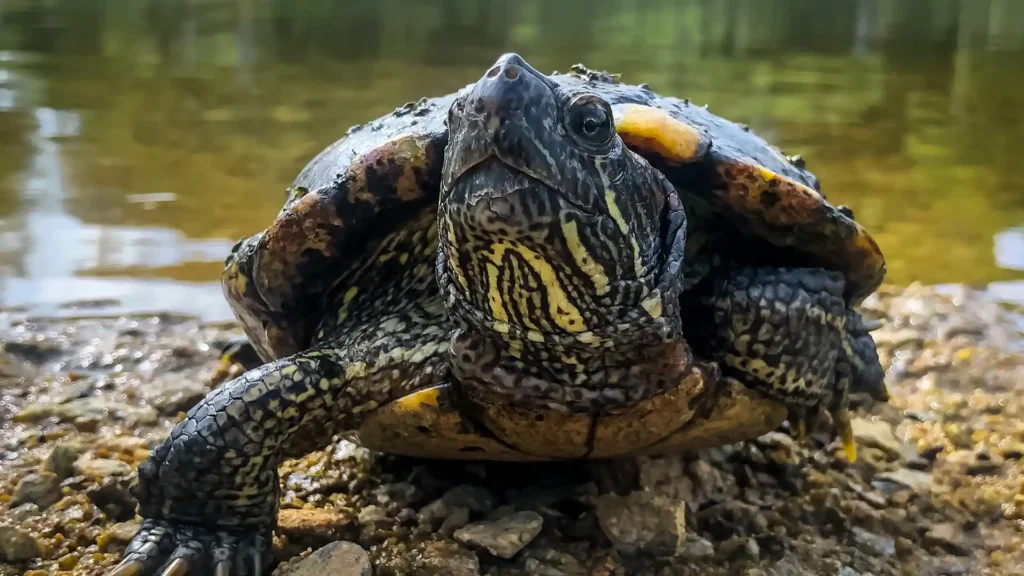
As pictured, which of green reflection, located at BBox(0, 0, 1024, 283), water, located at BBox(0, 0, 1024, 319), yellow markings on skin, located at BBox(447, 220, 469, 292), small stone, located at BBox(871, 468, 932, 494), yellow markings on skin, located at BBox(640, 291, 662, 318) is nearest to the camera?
yellow markings on skin, located at BBox(447, 220, 469, 292)

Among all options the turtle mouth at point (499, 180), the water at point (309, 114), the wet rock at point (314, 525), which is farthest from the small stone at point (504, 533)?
the water at point (309, 114)

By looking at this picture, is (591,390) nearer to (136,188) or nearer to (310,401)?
(310,401)

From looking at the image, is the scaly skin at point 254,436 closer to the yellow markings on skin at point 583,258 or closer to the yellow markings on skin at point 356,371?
the yellow markings on skin at point 356,371

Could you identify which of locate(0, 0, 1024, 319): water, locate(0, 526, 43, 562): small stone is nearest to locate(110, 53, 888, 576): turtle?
locate(0, 526, 43, 562): small stone

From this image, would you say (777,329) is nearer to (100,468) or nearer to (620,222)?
(620,222)

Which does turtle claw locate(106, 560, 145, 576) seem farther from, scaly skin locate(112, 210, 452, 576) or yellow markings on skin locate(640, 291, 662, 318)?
yellow markings on skin locate(640, 291, 662, 318)

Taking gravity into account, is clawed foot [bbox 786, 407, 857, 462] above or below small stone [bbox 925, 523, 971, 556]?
Answer: above

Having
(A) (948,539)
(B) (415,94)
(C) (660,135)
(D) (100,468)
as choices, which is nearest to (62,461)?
(D) (100,468)
